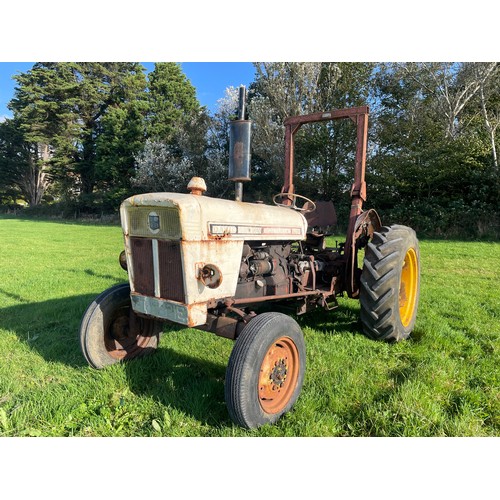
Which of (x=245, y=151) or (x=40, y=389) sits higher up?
(x=245, y=151)

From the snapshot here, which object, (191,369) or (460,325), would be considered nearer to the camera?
(191,369)

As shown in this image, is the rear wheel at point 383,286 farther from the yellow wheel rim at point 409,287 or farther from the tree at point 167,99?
the tree at point 167,99

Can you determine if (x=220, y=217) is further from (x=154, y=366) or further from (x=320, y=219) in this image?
(x=320, y=219)

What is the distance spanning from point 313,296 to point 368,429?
158 cm

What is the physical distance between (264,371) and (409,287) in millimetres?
2666

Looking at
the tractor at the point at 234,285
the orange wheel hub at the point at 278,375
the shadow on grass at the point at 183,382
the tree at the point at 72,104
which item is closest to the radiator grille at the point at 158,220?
the tractor at the point at 234,285

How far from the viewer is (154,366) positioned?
10.5 feet

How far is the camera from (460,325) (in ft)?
13.7

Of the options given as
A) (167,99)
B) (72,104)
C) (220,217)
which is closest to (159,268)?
(220,217)

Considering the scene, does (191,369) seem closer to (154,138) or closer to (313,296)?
(313,296)

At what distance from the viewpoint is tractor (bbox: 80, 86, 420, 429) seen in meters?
2.41

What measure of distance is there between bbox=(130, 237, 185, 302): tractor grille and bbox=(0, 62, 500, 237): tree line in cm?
1124

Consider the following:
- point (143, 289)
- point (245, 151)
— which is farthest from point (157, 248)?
point (245, 151)

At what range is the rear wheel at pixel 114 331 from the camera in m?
2.97
